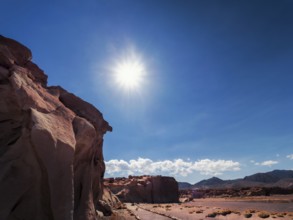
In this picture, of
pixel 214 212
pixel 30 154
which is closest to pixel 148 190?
pixel 214 212

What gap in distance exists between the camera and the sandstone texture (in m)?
83.8

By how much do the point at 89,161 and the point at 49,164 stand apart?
654cm

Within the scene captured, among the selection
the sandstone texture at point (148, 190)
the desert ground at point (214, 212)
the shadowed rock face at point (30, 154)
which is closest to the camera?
the shadowed rock face at point (30, 154)

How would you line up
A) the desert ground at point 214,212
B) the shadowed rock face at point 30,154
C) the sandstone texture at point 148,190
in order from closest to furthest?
the shadowed rock face at point 30,154, the desert ground at point 214,212, the sandstone texture at point 148,190

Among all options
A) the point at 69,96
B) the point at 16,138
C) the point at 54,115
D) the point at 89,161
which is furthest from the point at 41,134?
the point at 69,96

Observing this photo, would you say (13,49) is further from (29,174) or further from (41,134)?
(29,174)

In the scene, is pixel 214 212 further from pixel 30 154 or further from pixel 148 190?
pixel 148 190

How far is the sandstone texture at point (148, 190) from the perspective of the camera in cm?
8375

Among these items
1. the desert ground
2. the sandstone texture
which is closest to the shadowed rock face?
the desert ground

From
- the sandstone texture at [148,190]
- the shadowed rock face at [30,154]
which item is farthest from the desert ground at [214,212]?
the sandstone texture at [148,190]

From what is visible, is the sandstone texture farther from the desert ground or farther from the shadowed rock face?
the shadowed rock face

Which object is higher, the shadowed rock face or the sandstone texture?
the sandstone texture

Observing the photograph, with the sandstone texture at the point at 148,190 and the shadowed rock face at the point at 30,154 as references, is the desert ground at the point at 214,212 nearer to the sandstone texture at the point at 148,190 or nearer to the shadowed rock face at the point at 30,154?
the shadowed rock face at the point at 30,154

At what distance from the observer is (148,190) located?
90062 millimetres
